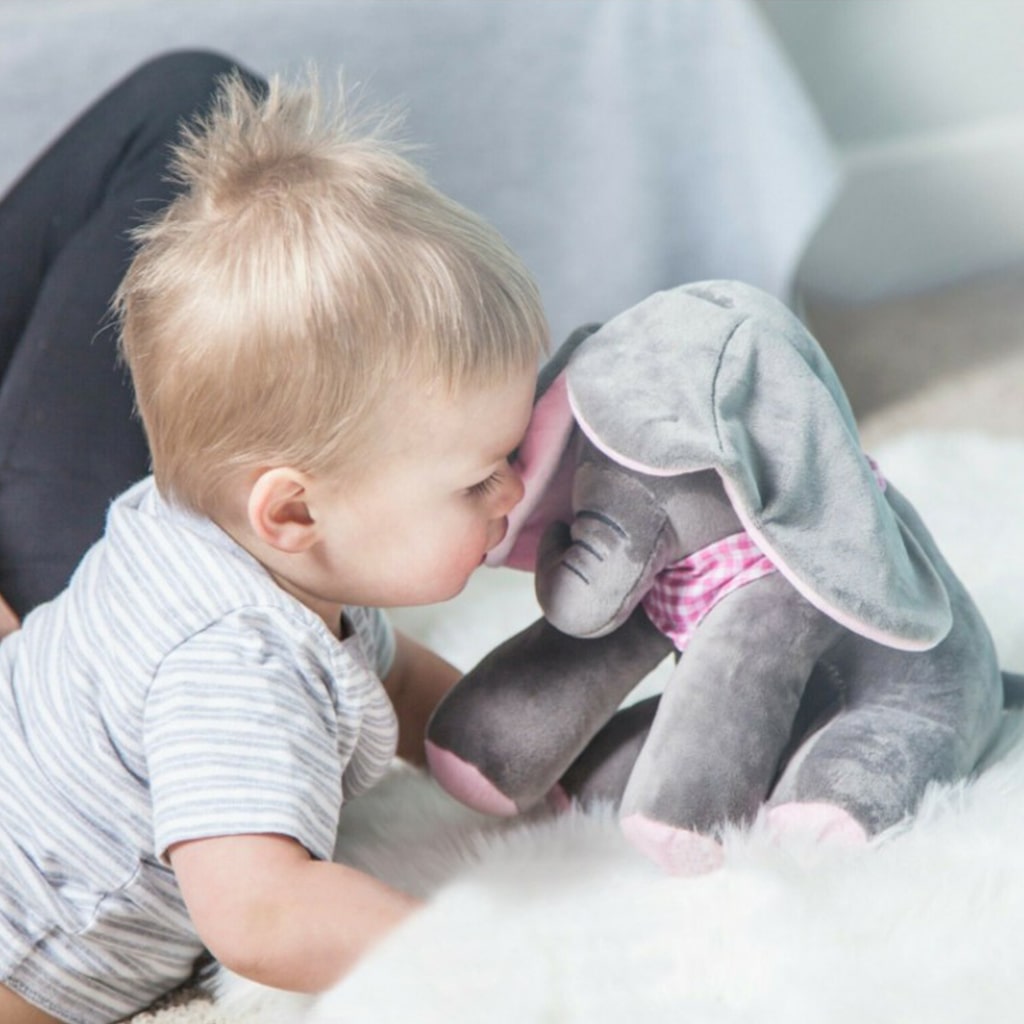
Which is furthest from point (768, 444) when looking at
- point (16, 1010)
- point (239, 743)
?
point (16, 1010)

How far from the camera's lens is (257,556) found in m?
0.83

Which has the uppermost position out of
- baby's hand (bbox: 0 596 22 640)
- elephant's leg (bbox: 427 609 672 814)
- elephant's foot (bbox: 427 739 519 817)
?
baby's hand (bbox: 0 596 22 640)

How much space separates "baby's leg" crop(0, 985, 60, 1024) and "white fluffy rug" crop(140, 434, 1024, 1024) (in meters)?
0.08

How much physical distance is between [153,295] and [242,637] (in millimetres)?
190

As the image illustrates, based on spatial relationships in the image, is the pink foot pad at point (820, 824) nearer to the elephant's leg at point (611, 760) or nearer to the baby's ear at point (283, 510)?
the elephant's leg at point (611, 760)

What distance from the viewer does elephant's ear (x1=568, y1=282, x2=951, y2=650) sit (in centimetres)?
73

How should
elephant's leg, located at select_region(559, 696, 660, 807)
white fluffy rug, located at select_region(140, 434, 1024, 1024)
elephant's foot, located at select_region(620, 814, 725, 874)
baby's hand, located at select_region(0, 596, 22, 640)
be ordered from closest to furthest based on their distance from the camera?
1. white fluffy rug, located at select_region(140, 434, 1024, 1024)
2. elephant's foot, located at select_region(620, 814, 725, 874)
3. elephant's leg, located at select_region(559, 696, 660, 807)
4. baby's hand, located at select_region(0, 596, 22, 640)

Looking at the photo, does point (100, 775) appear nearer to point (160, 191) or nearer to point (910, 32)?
point (160, 191)

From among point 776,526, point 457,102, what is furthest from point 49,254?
point 776,526

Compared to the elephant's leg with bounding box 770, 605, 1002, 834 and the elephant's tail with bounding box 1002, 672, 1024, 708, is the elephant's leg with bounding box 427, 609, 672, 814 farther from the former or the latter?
the elephant's tail with bounding box 1002, 672, 1024, 708

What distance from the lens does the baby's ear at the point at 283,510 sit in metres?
0.77

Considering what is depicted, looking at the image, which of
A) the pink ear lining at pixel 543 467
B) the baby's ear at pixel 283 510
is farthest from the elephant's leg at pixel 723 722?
the baby's ear at pixel 283 510

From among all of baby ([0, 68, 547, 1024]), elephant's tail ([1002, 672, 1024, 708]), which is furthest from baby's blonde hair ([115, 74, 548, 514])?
elephant's tail ([1002, 672, 1024, 708])

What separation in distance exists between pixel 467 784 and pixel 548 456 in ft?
0.66
